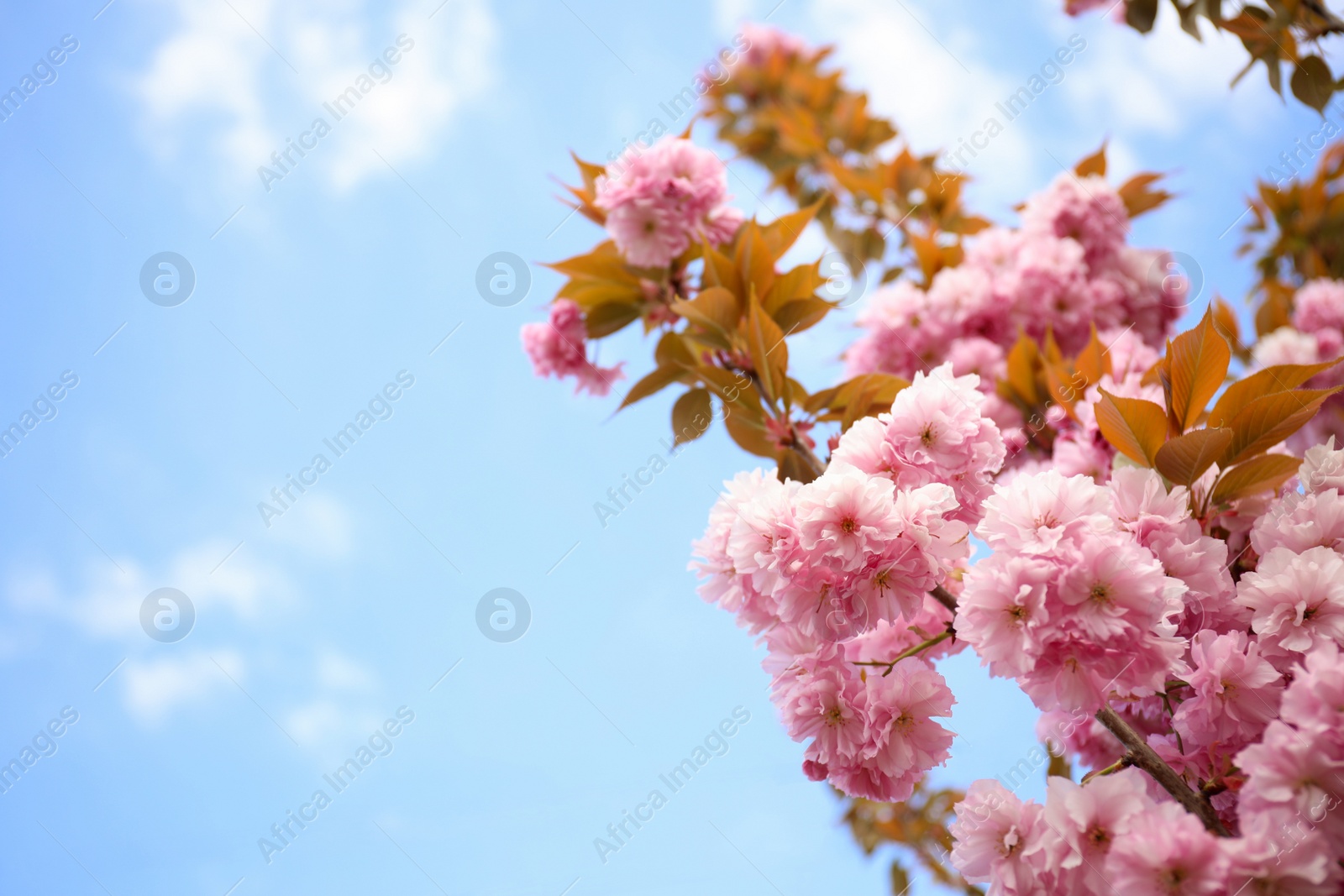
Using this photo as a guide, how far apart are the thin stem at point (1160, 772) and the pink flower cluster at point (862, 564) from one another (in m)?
0.16

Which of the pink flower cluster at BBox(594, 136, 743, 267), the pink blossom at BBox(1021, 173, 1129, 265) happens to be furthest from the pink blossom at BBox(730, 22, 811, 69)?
the pink flower cluster at BBox(594, 136, 743, 267)

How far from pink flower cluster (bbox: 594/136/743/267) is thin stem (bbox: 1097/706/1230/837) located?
0.99 m

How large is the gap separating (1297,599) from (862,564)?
43cm

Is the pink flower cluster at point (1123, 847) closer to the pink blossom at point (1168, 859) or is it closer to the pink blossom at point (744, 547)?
the pink blossom at point (1168, 859)

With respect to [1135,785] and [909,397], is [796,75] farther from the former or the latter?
[1135,785]

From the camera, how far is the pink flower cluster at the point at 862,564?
821 mm

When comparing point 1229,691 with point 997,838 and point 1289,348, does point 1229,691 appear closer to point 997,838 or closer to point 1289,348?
point 997,838

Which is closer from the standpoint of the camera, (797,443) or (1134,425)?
(1134,425)

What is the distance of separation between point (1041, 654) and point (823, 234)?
7.84ft

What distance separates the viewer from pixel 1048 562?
0.73 meters

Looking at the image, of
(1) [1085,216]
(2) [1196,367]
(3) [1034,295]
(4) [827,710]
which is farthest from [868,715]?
(1) [1085,216]

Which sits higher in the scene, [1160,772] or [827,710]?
[1160,772]

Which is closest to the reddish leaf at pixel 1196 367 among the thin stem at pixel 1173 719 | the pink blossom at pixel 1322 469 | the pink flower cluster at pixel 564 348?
the pink blossom at pixel 1322 469

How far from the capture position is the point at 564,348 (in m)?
1.66
